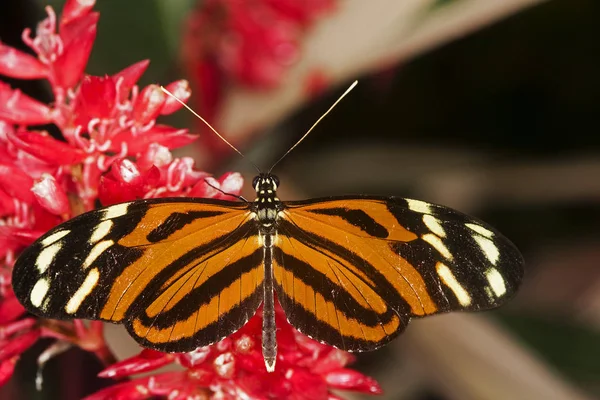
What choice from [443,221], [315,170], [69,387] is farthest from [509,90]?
[69,387]

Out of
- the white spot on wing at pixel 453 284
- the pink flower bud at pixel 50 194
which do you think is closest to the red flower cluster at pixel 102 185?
the pink flower bud at pixel 50 194

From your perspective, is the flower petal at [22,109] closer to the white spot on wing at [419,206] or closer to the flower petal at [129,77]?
the flower petal at [129,77]

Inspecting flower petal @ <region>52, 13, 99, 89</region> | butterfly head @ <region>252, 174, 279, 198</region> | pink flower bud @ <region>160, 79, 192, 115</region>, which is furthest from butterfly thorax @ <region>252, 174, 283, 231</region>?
flower petal @ <region>52, 13, 99, 89</region>

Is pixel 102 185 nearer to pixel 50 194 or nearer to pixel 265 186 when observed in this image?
pixel 50 194

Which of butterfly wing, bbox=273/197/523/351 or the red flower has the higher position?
butterfly wing, bbox=273/197/523/351

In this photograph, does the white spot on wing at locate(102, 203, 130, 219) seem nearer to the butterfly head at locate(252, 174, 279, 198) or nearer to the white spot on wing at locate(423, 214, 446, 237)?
the butterfly head at locate(252, 174, 279, 198)

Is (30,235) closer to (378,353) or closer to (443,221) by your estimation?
(443,221)
